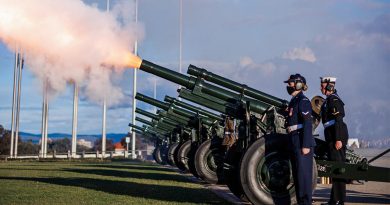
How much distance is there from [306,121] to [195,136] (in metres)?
13.7

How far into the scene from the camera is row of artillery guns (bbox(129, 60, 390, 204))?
10.4m

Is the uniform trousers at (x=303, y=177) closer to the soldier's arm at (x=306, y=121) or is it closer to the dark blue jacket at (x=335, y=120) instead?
the soldier's arm at (x=306, y=121)

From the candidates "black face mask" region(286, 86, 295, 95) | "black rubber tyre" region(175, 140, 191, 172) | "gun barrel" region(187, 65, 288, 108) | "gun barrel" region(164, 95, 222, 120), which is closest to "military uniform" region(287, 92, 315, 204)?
"black face mask" region(286, 86, 295, 95)

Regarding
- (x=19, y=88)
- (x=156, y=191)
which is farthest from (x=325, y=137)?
(x=19, y=88)

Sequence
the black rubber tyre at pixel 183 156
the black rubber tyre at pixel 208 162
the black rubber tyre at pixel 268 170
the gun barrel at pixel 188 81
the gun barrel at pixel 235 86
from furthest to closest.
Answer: the black rubber tyre at pixel 183 156
the black rubber tyre at pixel 208 162
the gun barrel at pixel 188 81
the gun barrel at pixel 235 86
the black rubber tyre at pixel 268 170

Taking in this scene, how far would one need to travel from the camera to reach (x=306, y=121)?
386 inches

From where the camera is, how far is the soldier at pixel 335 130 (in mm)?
10953

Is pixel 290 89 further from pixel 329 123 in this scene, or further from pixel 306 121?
pixel 329 123

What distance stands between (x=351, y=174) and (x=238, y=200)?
7.99 ft

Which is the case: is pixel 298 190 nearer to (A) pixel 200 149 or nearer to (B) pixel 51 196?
(B) pixel 51 196

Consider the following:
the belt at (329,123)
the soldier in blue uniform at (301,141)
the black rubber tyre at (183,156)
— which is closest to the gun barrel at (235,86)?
the belt at (329,123)

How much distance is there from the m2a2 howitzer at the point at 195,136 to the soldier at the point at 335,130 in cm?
677

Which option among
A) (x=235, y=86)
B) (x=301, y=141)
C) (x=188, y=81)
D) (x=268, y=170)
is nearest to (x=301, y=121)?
(x=301, y=141)

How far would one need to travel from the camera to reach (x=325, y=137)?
1122 cm
